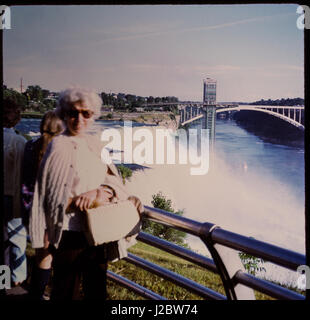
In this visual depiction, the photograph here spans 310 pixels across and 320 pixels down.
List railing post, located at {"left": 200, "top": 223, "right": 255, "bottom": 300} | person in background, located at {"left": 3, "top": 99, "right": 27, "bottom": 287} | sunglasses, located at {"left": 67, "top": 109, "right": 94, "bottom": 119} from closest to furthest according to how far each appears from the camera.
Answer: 1. railing post, located at {"left": 200, "top": 223, "right": 255, "bottom": 300}
2. sunglasses, located at {"left": 67, "top": 109, "right": 94, "bottom": 119}
3. person in background, located at {"left": 3, "top": 99, "right": 27, "bottom": 287}

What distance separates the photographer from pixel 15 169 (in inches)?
87.1

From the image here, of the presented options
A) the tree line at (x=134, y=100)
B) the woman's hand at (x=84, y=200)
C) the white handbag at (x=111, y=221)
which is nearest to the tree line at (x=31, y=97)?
the tree line at (x=134, y=100)

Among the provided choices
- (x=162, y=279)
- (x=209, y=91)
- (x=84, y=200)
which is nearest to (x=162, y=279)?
(x=162, y=279)

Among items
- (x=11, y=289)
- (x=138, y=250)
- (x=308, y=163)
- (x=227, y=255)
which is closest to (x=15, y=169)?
(x=11, y=289)

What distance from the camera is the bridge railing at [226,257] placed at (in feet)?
5.03

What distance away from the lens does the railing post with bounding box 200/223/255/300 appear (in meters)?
1.73

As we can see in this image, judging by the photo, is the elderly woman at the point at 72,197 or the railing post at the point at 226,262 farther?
the elderly woman at the point at 72,197

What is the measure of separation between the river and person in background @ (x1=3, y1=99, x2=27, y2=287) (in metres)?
0.09

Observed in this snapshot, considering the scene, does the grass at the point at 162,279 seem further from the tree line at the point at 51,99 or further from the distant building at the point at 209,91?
the distant building at the point at 209,91

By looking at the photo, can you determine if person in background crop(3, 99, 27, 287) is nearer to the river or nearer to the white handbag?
the river

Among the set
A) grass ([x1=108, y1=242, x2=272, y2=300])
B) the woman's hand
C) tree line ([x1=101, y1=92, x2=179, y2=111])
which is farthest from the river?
the woman's hand

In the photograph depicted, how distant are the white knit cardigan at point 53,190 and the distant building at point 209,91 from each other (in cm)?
100

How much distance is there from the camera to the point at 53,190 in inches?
74.5
